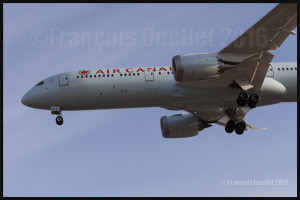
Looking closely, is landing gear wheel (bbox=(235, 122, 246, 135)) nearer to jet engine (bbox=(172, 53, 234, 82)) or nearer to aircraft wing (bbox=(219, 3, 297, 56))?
jet engine (bbox=(172, 53, 234, 82))

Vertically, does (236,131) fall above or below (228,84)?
below

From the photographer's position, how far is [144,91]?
141 ft

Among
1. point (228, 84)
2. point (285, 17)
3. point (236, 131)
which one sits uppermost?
Answer: point (285, 17)

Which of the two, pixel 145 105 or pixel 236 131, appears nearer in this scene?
pixel 145 105

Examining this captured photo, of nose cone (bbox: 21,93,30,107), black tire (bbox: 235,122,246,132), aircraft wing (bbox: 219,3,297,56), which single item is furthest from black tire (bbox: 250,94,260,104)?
nose cone (bbox: 21,93,30,107)

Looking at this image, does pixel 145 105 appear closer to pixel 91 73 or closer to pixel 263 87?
pixel 91 73

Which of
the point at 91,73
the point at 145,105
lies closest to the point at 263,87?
the point at 145,105

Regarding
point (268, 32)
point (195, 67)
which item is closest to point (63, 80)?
point (195, 67)

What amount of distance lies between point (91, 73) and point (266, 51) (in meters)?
11.4

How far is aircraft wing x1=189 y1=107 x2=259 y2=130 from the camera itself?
157ft

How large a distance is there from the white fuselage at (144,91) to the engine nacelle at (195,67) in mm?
2138

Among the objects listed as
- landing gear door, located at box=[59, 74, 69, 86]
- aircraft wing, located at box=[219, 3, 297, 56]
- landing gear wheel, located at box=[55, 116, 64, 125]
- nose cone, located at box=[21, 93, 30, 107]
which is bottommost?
landing gear wheel, located at box=[55, 116, 64, 125]

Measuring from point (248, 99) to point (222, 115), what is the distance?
7.85 metres

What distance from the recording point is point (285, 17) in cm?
3878
